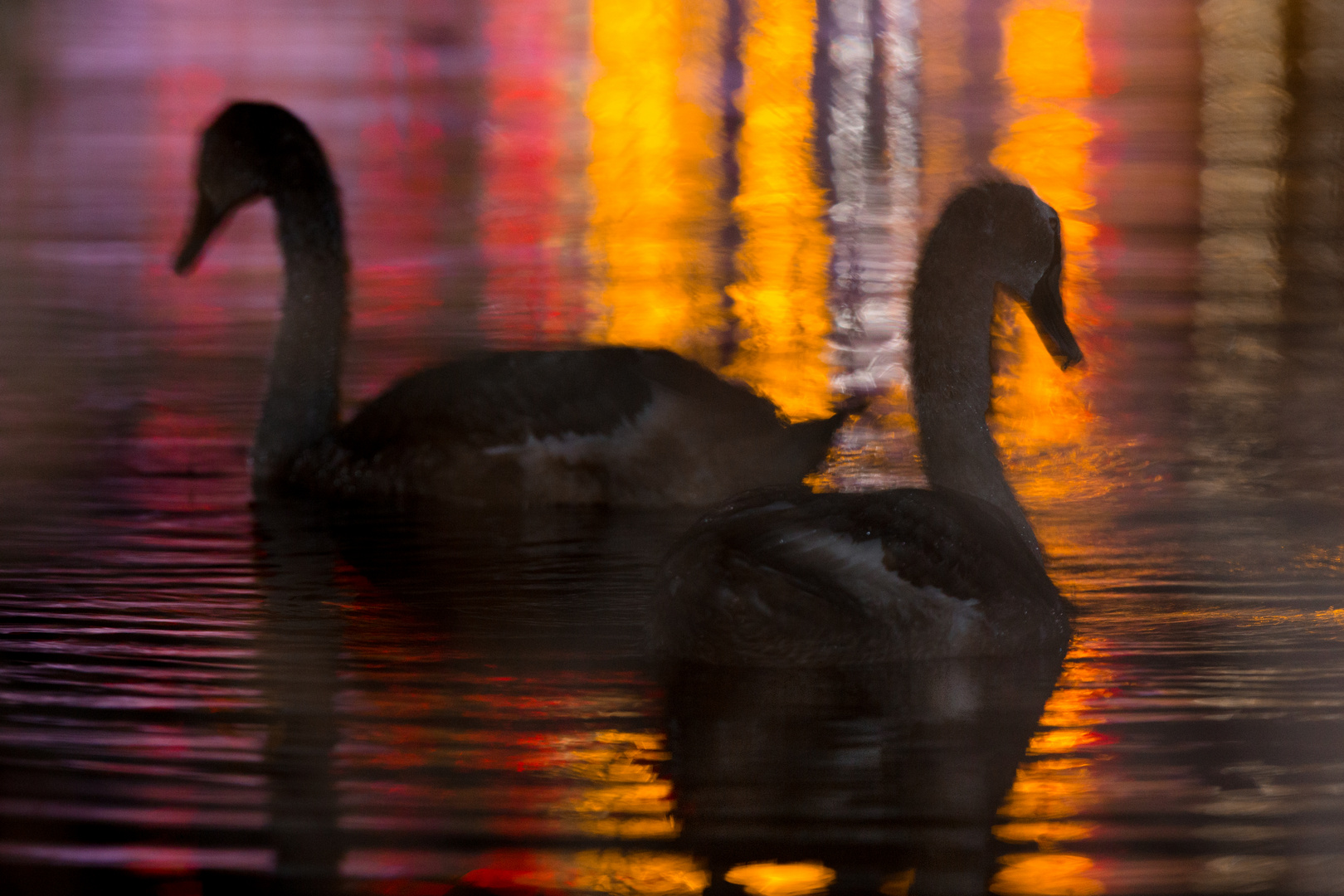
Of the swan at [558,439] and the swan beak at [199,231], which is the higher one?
the swan beak at [199,231]

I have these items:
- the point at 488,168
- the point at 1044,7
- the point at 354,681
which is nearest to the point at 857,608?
the point at 354,681

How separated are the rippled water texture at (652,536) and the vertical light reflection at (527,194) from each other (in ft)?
0.28

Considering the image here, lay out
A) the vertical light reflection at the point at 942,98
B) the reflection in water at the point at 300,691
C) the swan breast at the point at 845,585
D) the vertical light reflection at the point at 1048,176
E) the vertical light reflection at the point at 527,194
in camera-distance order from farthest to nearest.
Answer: the vertical light reflection at the point at 942,98 < the vertical light reflection at the point at 527,194 < the vertical light reflection at the point at 1048,176 < the swan breast at the point at 845,585 < the reflection in water at the point at 300,691

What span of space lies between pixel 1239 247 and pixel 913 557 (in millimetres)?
9810

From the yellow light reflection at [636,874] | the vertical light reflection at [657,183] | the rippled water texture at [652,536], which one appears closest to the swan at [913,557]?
the rippled water texture at [652,536]

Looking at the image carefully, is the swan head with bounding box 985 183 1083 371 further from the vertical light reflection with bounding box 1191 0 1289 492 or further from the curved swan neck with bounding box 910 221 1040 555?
the vertical light reflection with bounding box 1191 0 1289 492

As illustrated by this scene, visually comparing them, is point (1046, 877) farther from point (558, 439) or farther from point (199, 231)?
point (199, 231)

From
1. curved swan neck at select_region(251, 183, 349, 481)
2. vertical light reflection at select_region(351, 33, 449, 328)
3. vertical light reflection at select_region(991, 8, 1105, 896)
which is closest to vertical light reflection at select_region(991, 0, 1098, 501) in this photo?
vertical light reflection at select_region(991, 8, 1105, 896)

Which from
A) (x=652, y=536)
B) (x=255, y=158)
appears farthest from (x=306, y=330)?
(x=652, y=536)

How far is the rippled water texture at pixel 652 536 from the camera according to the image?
4359mm

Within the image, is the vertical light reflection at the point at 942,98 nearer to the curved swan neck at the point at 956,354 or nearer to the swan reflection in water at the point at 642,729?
the curved swan neck at the point at 956,354

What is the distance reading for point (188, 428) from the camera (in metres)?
9.87

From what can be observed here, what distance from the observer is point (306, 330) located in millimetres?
9773

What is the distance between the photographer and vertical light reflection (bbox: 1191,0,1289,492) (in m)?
9.14
